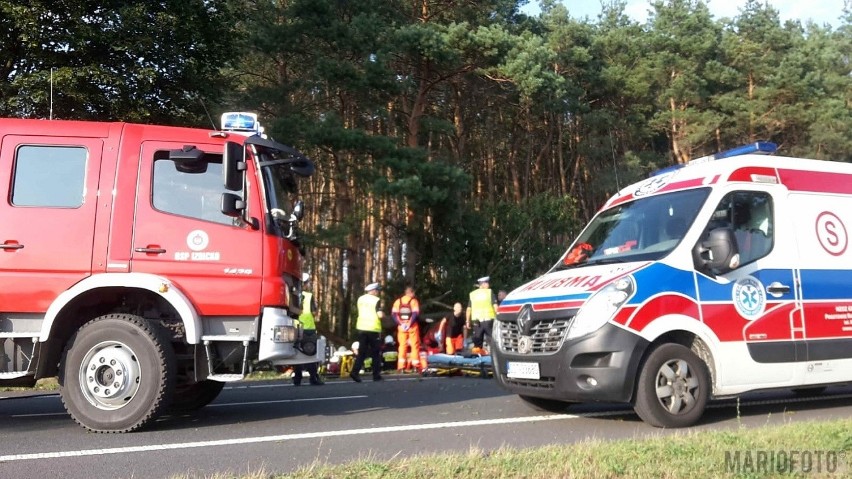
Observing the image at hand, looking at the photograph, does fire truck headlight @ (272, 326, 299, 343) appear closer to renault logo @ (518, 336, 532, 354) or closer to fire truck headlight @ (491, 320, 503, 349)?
fire truck headlight @ (491, 320, 503, 349)

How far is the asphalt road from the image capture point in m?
5.77

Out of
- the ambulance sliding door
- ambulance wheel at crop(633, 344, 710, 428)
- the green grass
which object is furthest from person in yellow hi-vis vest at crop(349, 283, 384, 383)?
the green grass

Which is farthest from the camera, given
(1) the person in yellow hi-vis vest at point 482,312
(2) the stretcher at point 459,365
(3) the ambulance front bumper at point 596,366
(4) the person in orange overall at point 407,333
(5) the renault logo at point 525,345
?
(1) the person in yellow hi-vis vest at point 482,312

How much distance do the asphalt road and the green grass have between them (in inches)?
21.1

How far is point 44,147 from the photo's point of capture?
7215mm

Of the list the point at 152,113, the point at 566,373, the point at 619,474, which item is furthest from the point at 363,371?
the point at 619,474

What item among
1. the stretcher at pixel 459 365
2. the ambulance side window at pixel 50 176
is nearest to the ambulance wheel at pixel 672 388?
the ambulance side window at pixel 50 176

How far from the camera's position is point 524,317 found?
7500 mm

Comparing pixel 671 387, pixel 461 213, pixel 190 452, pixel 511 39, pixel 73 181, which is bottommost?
pixel 190 452

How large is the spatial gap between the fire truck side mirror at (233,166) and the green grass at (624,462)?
2909mm

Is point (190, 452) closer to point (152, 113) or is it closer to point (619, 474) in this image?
point (619, 474)

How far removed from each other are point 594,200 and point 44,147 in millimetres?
32338

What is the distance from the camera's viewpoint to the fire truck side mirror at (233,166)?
7.10 meters

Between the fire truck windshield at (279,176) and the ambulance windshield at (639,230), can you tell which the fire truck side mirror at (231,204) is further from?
the ambulance windshield at (639,230)
